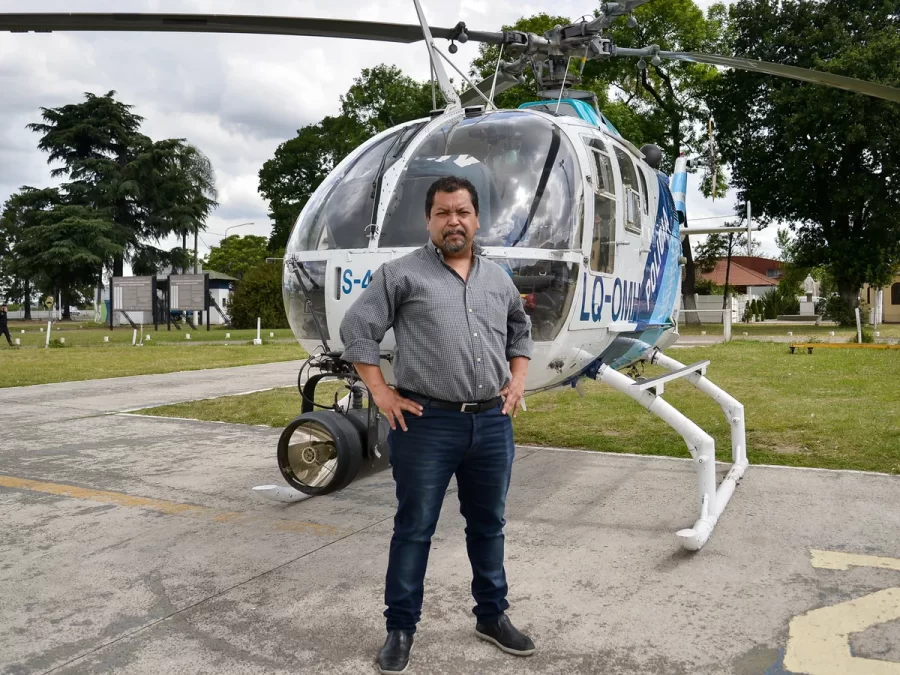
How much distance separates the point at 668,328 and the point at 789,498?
1.53m

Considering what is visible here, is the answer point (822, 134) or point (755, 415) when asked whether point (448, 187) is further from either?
point (822, 134)

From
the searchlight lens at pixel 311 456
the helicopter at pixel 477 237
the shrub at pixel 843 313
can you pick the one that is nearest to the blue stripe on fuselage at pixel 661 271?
the helicopter at pixel 477 237

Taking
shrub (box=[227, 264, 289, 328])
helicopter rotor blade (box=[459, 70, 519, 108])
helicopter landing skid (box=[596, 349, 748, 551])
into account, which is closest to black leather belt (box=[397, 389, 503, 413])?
helicopter landing skid (box=[596, 349, 748, 551])

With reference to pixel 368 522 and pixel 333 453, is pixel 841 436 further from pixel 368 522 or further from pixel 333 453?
pixel 333 453

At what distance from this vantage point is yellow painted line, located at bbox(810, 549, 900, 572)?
4008 millimetres

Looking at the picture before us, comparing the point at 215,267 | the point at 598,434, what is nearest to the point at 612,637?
the point at 598,434

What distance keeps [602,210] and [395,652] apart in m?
2.71

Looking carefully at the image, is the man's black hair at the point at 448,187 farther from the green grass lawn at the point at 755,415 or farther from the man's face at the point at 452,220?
the green grass lawn at the point at 755,415

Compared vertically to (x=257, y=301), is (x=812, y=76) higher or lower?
higher

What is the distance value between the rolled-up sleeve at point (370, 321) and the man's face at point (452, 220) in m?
0.26

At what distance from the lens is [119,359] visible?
18.2 m

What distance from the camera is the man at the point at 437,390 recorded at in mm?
2955

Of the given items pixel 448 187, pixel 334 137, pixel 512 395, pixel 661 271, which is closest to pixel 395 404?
pixel 512 395

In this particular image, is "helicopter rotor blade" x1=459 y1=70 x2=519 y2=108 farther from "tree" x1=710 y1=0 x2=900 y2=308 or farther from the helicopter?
"tree" x1=710 y1=0 x2=900 y2=308
